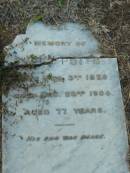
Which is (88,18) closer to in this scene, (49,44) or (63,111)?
(49,44)

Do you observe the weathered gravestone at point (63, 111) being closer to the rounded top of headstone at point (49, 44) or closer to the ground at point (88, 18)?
the rounded top of headstone at point (49, 44)

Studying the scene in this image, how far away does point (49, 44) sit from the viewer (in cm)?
291

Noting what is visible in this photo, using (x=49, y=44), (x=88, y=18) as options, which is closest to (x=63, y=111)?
(x=49, y=44)

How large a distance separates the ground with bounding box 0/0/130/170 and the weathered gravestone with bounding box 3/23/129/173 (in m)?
0.12

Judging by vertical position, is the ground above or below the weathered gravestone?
above

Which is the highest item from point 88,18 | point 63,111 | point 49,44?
point 88,18

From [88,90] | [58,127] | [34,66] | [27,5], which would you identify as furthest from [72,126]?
[27,5]

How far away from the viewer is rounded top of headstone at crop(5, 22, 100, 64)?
2.86 metres

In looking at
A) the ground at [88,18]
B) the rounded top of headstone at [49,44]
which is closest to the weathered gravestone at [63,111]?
the rounded top of headstone at [49,44]

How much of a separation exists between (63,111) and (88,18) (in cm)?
80

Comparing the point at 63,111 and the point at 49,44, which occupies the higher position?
the point at 49,44

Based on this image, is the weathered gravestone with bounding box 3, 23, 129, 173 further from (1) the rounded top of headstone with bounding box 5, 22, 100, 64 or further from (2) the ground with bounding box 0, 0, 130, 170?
(2) the ground with bounding box 0, 0, 130, 170

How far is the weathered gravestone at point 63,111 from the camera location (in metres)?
2.57

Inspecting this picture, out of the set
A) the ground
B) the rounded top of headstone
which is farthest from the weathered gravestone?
the ground
